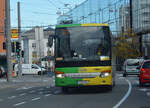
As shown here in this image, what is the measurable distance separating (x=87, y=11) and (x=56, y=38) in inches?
2164

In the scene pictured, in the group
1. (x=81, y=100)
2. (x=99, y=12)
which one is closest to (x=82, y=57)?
(x=81, y=100)

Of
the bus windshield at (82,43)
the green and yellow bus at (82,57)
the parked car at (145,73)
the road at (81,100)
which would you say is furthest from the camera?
the parked car at (145,73)

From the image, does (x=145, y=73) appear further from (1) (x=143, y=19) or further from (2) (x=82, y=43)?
(1) (x=143, y=19)

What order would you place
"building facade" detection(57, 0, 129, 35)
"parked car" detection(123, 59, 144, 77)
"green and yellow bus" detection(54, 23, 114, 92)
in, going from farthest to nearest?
"building facade" detection(57, 0, 129, 35) < "parked car" detection(123, 59, 144, 77) < "green and yellow bus" detection(54, 23, 114, 92)

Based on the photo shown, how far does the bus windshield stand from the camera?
62.3 ft

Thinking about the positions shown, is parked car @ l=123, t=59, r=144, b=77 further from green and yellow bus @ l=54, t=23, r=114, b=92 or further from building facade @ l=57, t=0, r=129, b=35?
green and yellow bus @ l=54, t=23, r=114, b=92

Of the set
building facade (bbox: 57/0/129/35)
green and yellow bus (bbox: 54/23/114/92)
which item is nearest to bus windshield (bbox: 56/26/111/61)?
green and yellow bus (bbox: 54/23/114/92)

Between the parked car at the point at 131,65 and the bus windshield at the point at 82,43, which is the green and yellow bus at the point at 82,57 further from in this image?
the parked car at the point at 131,65

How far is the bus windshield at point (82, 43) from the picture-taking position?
19.0 meters

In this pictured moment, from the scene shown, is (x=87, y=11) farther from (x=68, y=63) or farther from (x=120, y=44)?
(x=68, y=63)

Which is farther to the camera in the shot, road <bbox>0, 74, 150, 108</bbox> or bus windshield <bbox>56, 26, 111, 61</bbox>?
bus windshield <bbox>56, 26, 111, 61</bbox>

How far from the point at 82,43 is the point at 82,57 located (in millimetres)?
690

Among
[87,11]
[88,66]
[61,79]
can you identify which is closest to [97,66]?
[88,66]

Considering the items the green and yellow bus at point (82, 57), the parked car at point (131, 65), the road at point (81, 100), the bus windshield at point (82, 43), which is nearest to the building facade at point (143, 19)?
the parked car at point (131, 65)
